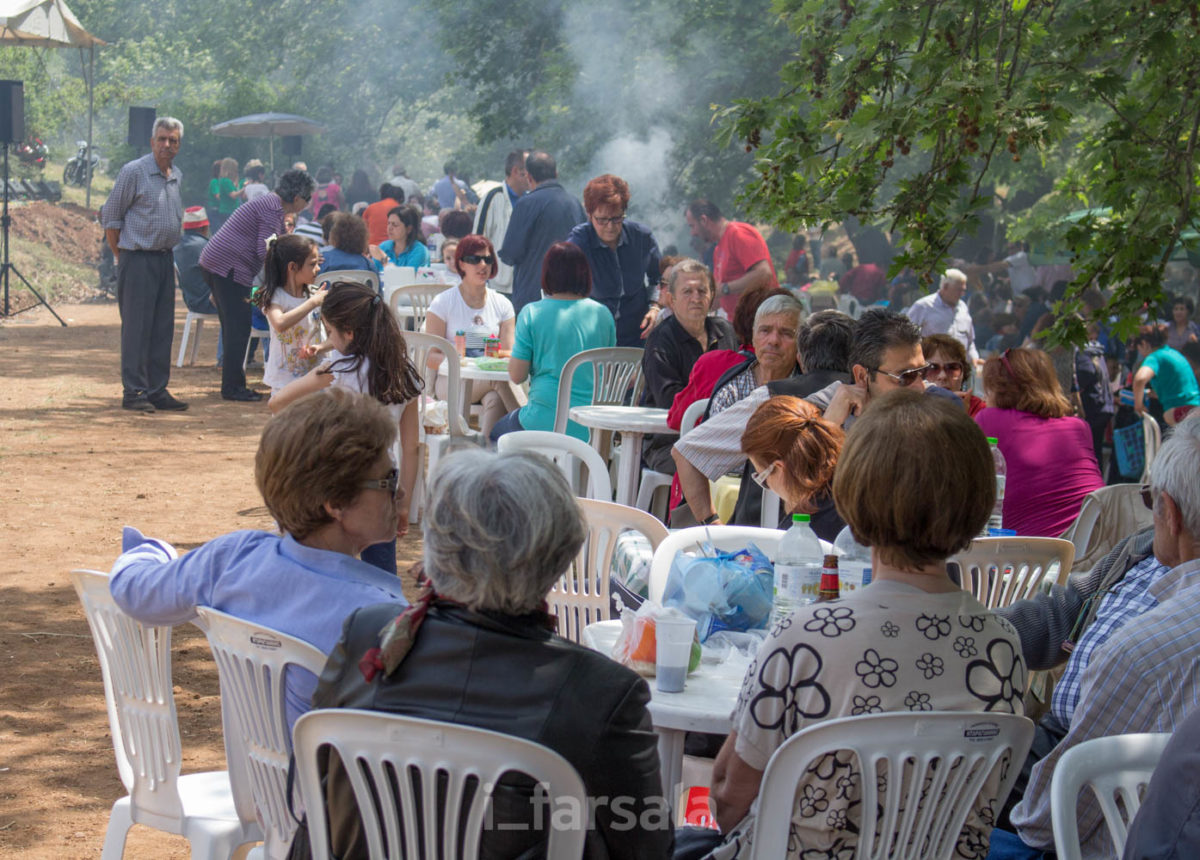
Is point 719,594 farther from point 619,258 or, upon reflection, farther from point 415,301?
point 415,301

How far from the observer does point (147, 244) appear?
9562mm

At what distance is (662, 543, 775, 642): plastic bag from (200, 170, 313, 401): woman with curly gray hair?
7774mm

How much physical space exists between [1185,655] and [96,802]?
9.72ft

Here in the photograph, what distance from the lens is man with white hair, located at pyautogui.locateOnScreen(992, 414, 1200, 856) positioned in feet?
7.05

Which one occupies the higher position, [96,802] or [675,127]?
[675,127]

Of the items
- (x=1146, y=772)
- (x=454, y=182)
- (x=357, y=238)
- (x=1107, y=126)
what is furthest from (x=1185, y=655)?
(x=454, y=182)

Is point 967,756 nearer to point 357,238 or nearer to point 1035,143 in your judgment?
point 1035,143

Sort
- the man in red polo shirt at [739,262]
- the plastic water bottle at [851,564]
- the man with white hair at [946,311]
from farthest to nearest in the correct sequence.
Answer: the man with white hair at [946,311] < the man in red polo shirt at [739,262] < the plastic water bottle at [851,564]

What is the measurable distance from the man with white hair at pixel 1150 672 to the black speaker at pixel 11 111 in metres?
14.9

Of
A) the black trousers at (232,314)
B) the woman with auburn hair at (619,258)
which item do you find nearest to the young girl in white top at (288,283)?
the woman with auburn hair at (619,258)

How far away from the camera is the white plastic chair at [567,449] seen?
14.6ft

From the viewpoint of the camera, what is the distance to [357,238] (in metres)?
10.0

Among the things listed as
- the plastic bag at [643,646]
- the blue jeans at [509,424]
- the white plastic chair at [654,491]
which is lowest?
the white plastic chair at [654,491]

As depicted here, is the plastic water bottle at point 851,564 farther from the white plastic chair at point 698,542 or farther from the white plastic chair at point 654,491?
the white plastic chair at point 654,491
